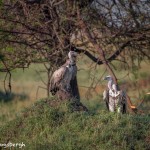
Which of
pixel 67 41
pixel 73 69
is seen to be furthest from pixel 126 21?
pixel 73 69

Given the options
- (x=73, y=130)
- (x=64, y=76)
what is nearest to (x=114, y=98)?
(x=64, y=76)

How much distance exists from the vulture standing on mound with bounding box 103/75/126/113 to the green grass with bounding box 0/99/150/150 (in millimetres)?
616

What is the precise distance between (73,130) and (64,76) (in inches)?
61.8

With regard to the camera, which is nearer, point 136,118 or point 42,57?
point 136,118

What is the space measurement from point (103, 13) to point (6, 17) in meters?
1.90

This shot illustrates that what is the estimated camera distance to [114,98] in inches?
378

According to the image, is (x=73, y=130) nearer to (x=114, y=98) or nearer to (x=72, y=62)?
(x=114, y=98)

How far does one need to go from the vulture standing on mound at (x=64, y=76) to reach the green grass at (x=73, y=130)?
523 millimetres

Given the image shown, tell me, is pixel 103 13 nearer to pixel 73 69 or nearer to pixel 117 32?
pixel 117 32

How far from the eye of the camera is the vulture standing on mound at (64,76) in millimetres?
9805

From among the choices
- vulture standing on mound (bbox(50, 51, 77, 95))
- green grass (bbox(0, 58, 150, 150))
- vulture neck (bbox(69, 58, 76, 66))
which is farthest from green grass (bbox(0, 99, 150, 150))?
vulture neck (bbox(69, 58, 76, 66))

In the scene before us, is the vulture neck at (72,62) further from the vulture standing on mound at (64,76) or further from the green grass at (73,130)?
the green grass at (73,130)

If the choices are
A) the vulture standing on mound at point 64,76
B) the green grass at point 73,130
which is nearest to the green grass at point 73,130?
the green grass at point 73,130

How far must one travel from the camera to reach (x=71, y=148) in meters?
7.89
